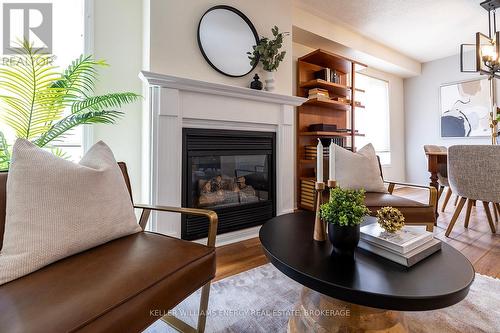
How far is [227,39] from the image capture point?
2238 millimetres

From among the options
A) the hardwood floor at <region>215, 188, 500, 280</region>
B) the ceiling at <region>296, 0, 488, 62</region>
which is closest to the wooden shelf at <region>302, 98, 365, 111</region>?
the ceiling at <region>296, 0, 488, 62</region>

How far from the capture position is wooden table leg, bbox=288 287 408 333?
2.80 feet

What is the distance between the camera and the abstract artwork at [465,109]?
13.6 ft

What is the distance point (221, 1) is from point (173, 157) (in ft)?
4.90

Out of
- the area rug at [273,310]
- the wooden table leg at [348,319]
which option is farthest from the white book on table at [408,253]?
the area rug at [273,310]

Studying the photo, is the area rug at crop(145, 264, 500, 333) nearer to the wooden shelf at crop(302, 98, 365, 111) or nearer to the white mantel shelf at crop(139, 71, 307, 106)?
the white mantel shelf at crop(139, 71, 307, 106)

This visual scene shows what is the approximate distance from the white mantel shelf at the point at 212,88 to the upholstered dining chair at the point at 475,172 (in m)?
1.53

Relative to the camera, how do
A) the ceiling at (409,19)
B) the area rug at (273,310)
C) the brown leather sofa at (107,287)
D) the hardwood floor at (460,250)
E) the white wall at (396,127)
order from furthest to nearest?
1. the white wall at (396,127)
2. the ceiling at (409,19)
3. the hardwood floor at (460,250)
4. the area rug at (273,310)
5. the brown leather sofa at (107,287)

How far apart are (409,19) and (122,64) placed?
11.9 ft

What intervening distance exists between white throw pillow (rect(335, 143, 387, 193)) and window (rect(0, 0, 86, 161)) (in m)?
2.04

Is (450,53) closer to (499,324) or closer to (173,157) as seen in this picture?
(499,324)

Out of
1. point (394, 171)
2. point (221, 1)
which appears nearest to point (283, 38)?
point (221, 1)

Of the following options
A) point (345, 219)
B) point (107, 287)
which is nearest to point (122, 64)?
point (107, 287)

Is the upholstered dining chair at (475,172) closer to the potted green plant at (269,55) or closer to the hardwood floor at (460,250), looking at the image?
the hardwood floor at (460,250)
